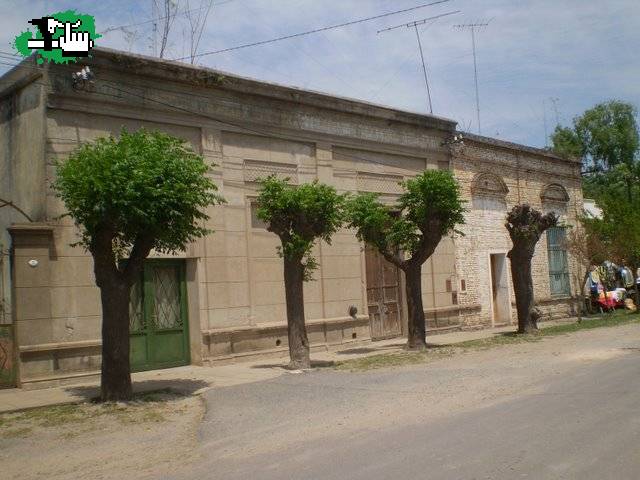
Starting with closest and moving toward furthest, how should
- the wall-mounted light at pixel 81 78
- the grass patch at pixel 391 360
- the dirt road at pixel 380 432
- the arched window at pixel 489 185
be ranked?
1. the dirt road at pixel 380 432
2. the wall-mounted light at pixel 81 78
3. the grass patch at pixel 391 360
4. the arched window at pixel 489 185

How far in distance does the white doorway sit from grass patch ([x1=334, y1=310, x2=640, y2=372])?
2.03 m

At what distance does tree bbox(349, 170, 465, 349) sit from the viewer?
15938 millimetres

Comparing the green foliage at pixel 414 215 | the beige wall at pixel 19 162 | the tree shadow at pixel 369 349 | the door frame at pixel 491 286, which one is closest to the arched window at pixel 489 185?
the door frame at pixel 491 286

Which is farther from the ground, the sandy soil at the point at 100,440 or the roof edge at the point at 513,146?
the roof edge at the point at 513,146

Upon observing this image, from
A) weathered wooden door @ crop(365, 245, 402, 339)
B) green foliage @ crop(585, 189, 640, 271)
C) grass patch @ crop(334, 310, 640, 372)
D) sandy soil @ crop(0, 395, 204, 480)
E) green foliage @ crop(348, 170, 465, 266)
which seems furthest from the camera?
green foliage @ crop(585, 189, 640, 271)

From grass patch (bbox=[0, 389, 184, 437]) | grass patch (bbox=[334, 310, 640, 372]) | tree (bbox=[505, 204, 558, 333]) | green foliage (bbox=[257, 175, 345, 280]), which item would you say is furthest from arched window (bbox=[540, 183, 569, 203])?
grass patch (bbox=[0, 389, 184, 437])

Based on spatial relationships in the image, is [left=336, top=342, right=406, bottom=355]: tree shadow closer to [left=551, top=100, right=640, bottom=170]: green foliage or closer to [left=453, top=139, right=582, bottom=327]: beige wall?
[left=453, top=139, right=582, bottom=327]: beige wall

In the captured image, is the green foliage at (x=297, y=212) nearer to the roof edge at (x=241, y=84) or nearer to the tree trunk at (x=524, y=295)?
the roof edge at (x=241, y=84)

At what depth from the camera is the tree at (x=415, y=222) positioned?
15.9 m

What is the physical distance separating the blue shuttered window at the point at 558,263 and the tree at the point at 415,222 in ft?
34.9

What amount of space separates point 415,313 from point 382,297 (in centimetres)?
300

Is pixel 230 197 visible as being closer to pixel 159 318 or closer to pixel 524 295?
pixel 159 318

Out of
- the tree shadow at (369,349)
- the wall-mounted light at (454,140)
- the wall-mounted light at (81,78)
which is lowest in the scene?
the tree shadow at (369,349)

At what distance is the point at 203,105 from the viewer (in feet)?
51.2
